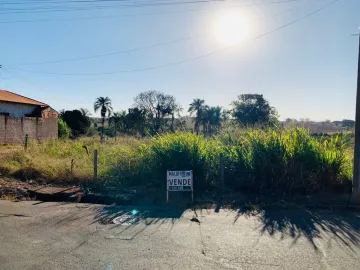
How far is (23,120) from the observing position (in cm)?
2300

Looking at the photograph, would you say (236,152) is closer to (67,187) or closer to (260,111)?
(67,187)

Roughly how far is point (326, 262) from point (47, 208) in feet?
18.5

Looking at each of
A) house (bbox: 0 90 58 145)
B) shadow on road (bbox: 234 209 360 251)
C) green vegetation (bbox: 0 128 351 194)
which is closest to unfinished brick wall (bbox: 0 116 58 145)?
house (bbox: 0 90 58 145)

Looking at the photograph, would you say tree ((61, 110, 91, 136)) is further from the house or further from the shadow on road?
the shadow on road

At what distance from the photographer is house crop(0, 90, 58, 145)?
69.3 feet

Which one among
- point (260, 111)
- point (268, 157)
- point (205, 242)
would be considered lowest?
point (205, 242)

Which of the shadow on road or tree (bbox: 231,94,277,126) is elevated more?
tree (bbox: 231,94,277,126)

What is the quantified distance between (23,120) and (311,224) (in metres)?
23.3

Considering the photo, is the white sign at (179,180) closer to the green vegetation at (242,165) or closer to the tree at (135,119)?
the green vegetation at (242,165)

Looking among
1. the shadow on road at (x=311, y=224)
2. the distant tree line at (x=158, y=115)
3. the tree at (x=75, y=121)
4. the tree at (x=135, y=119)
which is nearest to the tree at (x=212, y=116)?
the distant tree line at (x=158, y=115)

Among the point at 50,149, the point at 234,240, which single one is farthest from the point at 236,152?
the point at 50,149

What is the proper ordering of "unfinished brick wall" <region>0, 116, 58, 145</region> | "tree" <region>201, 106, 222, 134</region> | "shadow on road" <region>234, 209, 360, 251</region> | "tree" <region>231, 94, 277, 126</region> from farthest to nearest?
1. "tree" <region>201, 106, 222, 134</region>
2. "tree" <region>231, 94, 277, 126</region>
3. "unfinished brick wall" <region>0, 116, 58, 145</region>
4. "shadow on road" <region>234, 209, 360, 251</region>

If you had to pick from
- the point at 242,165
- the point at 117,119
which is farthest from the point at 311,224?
the point at 117,119

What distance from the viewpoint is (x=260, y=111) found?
44062mm
